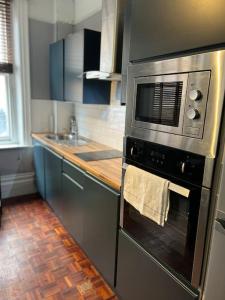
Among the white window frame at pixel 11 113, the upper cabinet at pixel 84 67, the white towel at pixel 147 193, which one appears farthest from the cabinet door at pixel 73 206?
the white window frame at pixel 11 113

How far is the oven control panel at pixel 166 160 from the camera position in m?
0.93

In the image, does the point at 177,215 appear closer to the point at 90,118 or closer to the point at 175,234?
the point at 175,234

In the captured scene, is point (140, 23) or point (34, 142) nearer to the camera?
point (140, 23)

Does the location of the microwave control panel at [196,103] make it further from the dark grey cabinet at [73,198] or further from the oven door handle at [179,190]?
the dark grey cabinet at [73,198]

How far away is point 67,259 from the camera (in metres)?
2.04

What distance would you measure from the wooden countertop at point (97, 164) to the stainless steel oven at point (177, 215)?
0.86 ft

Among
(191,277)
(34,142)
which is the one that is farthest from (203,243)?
(34,142)

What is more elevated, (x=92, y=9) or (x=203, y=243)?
(x=92, y=9)

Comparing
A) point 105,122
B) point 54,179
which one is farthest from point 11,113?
point 105,122

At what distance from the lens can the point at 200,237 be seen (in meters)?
0.94

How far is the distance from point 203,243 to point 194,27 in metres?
0.86

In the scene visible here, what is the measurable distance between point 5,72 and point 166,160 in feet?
8.84

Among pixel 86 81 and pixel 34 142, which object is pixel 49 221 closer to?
pixel 34 142

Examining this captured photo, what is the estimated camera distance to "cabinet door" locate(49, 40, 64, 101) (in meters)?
2.67
